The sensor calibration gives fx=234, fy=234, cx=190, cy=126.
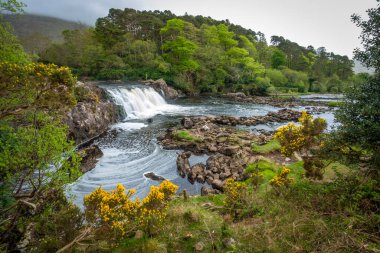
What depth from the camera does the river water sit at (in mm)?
12188

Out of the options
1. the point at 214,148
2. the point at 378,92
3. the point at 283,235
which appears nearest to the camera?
the point at 283,235

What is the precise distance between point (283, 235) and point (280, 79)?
200 ft

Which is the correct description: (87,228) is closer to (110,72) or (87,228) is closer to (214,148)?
(214,148)

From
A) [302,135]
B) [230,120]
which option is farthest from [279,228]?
[230,120]

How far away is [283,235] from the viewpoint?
554cm

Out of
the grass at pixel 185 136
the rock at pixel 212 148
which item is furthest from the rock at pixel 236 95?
the rock at pixel 212 148

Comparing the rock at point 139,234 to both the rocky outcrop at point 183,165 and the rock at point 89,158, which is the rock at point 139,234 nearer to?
the rocky outcrop at point 183,165

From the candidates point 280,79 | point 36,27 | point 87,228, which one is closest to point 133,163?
point 87,228

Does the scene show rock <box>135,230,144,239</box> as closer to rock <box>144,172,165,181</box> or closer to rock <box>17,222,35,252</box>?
rock <box>17,222,35,252</box>

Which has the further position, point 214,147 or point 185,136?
point 185,136

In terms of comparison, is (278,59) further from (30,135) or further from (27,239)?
(27,239)

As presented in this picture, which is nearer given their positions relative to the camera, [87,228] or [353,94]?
[87,228]

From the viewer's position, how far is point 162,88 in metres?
39.5

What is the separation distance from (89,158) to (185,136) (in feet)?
23.2
